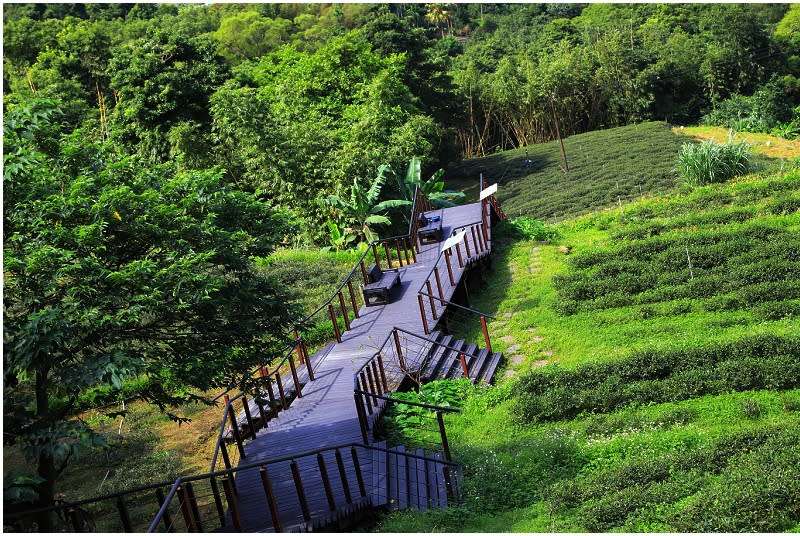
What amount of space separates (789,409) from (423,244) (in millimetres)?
11764

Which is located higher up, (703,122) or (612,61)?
(612,61)

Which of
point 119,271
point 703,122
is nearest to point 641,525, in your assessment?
point 119,271

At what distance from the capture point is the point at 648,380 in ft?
41.9

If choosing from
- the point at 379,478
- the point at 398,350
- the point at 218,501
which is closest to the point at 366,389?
the point at 398,350

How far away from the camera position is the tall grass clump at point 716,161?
77.1ft

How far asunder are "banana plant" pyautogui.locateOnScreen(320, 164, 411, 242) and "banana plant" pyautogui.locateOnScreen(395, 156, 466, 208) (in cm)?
63

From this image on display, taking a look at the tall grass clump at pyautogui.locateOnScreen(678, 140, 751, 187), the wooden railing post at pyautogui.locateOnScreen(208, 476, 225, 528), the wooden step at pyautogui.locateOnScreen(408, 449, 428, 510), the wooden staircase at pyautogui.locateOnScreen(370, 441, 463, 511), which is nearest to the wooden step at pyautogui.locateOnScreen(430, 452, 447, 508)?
the wooden staircase at pyautogui.locateOnScreen(370, 441, 463, 511)

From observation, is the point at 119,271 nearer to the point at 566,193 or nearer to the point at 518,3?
the point at 566,193

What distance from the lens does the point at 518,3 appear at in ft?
307

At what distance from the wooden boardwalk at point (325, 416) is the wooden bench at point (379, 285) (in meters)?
0.21

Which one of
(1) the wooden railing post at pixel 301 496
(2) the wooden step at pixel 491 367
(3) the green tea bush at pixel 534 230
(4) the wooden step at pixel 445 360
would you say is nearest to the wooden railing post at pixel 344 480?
(1) the wooden railing post at pixel 301 496

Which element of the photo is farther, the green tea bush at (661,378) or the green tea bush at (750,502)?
the green tea bush at (661,378)

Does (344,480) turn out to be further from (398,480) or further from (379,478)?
(398,480)

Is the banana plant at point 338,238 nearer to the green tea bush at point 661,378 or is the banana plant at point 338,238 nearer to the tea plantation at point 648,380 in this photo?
the tea plantation at point 648,380
